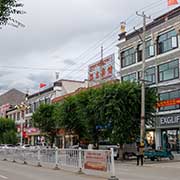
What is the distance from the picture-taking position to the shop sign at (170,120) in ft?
130

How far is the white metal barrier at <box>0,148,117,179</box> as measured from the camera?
16484 mm

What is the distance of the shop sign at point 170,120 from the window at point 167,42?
718cm

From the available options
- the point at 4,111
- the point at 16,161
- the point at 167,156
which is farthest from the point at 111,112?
the point at 4,111

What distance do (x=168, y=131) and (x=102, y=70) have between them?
17.1m

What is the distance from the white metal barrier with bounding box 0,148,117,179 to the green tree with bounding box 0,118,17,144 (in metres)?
41.6

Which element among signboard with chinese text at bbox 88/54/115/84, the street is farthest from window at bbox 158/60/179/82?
the street

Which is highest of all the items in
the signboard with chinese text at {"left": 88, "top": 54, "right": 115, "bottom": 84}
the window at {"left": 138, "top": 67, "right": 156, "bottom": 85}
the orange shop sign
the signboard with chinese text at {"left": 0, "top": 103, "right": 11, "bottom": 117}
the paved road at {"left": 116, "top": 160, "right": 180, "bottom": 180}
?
the signboard with chinese text at {"left": 88, "top": 54, "right": 115, "bottom": 84}

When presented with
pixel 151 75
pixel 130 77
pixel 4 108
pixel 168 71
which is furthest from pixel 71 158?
pixel 4 108

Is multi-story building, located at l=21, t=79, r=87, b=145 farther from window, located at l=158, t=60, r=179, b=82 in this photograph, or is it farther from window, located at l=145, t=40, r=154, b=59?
window, located at l=158, t=60, r=179, b=82

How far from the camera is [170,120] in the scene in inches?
1592

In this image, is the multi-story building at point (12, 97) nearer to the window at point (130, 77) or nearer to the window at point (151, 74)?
the window at point (130, 77)

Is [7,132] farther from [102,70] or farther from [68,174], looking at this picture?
[68,174]

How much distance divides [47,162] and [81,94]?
1696 centimetres

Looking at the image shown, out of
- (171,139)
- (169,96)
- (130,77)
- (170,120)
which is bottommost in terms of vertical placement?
(171,139)
